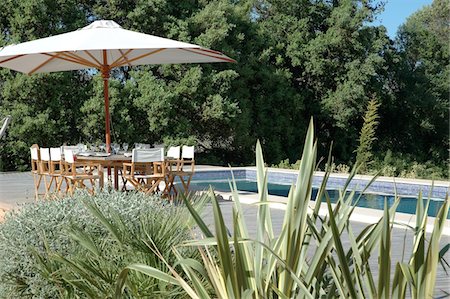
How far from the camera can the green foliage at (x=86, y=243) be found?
2.70m

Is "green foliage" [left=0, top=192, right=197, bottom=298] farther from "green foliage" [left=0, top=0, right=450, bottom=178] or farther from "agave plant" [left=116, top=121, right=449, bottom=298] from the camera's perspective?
"green foliage" [left=0, top=0, right=450, bottom=178]

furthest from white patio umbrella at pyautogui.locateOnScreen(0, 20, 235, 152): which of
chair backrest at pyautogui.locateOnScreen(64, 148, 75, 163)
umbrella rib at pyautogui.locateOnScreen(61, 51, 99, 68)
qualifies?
chair backrest at pyautogui.locateOnScreen(64, 148, 75, 163)

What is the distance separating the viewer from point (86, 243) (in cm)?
266

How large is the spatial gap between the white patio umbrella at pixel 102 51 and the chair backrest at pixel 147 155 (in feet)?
2.46

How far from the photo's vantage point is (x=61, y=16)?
17312mm

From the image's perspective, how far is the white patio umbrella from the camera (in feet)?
22.9

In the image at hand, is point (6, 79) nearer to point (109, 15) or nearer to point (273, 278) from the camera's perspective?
point (109, 15)

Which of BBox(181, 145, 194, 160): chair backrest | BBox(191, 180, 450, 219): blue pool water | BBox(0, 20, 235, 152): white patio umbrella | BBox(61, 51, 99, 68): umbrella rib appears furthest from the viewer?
BBox(191, 180, 450, 219): blue pool water

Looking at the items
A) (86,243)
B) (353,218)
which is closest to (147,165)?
(353,218)

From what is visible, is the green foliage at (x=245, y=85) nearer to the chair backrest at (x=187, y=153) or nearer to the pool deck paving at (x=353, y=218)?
the pool deck paving at (x=353, y=218)

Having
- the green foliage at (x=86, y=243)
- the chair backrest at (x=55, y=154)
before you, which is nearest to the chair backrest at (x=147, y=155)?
the chair backrest at (x=55, y=154)

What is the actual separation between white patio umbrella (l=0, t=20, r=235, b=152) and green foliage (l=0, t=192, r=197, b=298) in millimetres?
3708

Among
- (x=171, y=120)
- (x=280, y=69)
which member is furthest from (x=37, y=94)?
(x=280, y=69)

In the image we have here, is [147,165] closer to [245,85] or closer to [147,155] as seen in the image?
[147,155]
